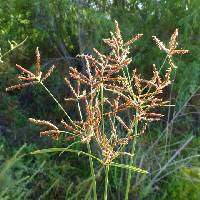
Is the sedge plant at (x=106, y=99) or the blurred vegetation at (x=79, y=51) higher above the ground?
the sedge plant at (x=106, y=99)

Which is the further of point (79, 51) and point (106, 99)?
point (79, 51)

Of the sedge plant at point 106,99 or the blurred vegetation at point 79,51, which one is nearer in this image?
the sedge plant at point 106,99

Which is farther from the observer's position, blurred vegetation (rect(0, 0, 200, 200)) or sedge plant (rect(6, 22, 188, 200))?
blurred vegetation (rect(0, 0, 200, 200))

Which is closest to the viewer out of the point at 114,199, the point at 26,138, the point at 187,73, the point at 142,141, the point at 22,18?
the point at 114,199

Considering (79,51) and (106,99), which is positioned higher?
(106,99)

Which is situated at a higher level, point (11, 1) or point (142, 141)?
point (11, 1)

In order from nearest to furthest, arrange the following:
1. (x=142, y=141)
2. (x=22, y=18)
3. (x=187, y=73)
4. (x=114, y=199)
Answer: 1. (x=114, y=199)
2. (x=142, y=141)
3. (x=187, y=73)
4. (x=22, y=18)

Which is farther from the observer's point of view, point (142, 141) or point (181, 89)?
point (181, 89)

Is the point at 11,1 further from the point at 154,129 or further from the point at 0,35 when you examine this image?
the point at 154,129

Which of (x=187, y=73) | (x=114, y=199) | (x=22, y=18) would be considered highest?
(x=22, y=18)

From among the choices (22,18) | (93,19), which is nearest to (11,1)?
(22,18)

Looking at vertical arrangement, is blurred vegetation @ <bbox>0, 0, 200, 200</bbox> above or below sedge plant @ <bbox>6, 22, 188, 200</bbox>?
below
